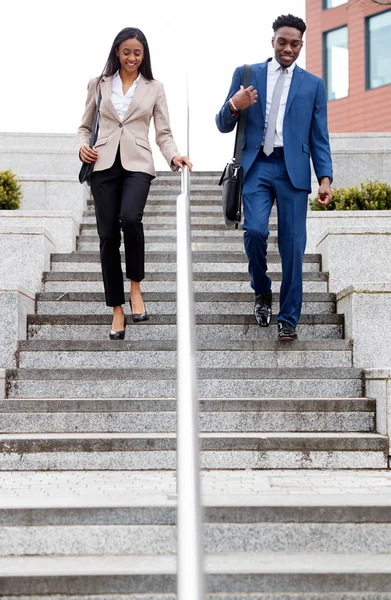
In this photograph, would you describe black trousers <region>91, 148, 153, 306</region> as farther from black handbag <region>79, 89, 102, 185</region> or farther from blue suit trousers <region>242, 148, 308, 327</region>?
blue suit trousers <region>242, 148, 308, 327</region>

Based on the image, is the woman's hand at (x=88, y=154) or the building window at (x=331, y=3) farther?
the building window at (x=331, y=3)

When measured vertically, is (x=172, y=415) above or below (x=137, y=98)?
below

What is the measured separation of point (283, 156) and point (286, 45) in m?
0.70

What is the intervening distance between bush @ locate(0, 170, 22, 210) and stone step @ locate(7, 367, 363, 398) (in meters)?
3.49

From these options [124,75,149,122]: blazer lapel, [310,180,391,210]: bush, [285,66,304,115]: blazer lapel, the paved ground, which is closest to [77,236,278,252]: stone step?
[310,180,391,210]: bush

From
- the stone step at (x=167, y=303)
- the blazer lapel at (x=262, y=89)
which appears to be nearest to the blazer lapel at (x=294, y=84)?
the blazer lapel at (x=262, y=89)

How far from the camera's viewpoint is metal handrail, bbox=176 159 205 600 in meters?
2.09

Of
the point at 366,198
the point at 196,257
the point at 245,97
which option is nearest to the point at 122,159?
the point at 245,97

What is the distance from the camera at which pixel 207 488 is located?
4391 mm

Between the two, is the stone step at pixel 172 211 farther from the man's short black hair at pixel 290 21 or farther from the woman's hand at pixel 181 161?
the man's short black hair at pixel 290 21

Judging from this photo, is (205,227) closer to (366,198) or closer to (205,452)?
Result: (366,198)

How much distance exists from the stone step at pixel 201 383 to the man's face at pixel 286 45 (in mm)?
1994

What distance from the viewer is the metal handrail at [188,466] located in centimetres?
209

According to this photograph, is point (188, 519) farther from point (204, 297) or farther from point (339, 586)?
point (204, 297)
